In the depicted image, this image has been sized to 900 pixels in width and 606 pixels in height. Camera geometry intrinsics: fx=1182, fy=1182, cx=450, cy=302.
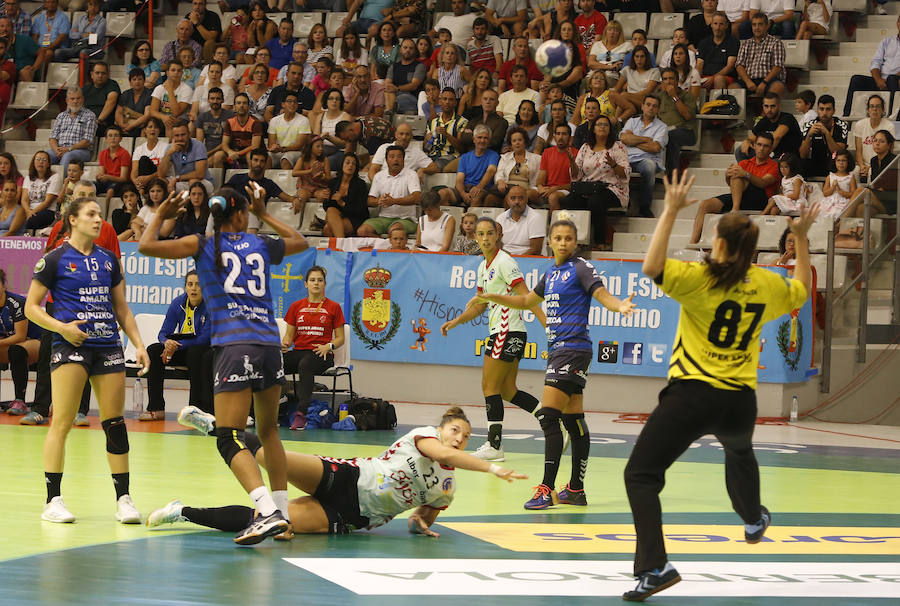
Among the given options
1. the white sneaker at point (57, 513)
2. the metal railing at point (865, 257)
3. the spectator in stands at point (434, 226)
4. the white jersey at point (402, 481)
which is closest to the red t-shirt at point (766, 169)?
the metal railing at point (865, 257)

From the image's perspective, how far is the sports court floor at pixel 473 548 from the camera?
561 cm

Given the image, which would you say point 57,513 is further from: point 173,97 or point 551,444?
point 173,97

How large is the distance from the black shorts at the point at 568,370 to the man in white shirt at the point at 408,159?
29.4 ft

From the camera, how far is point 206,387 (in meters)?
12.8

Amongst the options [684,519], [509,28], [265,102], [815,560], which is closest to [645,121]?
[509,28]

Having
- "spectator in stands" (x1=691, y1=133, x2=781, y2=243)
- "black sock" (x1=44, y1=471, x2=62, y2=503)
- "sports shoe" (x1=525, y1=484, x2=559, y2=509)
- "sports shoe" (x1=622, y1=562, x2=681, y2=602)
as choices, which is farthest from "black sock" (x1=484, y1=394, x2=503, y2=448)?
"spectator in stands" (x1=691, y1=133, x2=781, y2=243)

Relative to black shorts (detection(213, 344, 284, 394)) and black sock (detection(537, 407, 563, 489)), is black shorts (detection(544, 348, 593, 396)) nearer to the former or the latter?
black sock (detection(537, 407, 563, 489))

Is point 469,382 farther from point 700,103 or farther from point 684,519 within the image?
point 684,519

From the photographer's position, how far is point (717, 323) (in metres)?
5.64

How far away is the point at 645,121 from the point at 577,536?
10.2 metres

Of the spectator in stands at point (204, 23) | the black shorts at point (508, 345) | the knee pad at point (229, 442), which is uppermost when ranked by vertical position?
the spectator in stands at point (204, 23)

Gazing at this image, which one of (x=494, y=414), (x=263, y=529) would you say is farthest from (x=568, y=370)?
(x=263, y=529)

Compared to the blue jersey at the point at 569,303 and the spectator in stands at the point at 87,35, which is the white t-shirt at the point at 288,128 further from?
the blue jersey at the point at 569,303

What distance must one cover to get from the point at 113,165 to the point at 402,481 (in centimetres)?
1312
